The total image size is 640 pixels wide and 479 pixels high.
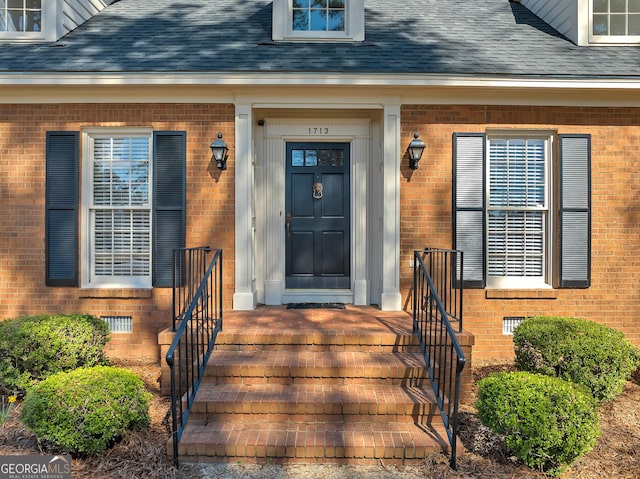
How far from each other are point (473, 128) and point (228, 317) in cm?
381

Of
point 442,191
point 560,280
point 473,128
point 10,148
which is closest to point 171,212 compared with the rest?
point 10,148

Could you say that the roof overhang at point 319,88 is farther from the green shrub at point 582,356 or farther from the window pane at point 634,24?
the green shrub at point 582,356

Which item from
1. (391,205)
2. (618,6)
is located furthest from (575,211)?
(618,6)

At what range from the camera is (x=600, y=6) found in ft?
19.2

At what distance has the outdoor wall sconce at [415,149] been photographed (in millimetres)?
5125

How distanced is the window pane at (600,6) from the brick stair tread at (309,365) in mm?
5482

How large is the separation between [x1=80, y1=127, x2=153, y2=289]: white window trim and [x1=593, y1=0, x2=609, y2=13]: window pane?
6239 mm

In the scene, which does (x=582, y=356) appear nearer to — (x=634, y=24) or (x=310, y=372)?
(x=310, y=372)

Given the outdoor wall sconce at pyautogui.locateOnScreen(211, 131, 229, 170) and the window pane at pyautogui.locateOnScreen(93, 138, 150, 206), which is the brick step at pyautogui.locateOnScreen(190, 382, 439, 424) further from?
the window pane at pyautogui.locateOnScreen(93, 138, 150, 206)

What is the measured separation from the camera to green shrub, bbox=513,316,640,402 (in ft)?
13.3

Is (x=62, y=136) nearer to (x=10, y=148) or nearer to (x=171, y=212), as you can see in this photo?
(x=10, y=148)

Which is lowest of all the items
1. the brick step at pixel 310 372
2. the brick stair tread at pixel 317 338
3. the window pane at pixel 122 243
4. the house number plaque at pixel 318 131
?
the brick step at pixel 310 372

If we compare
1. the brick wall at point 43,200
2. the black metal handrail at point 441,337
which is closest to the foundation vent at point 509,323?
the black metal handrail at point 441,337

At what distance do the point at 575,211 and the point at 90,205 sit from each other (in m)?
6.15
